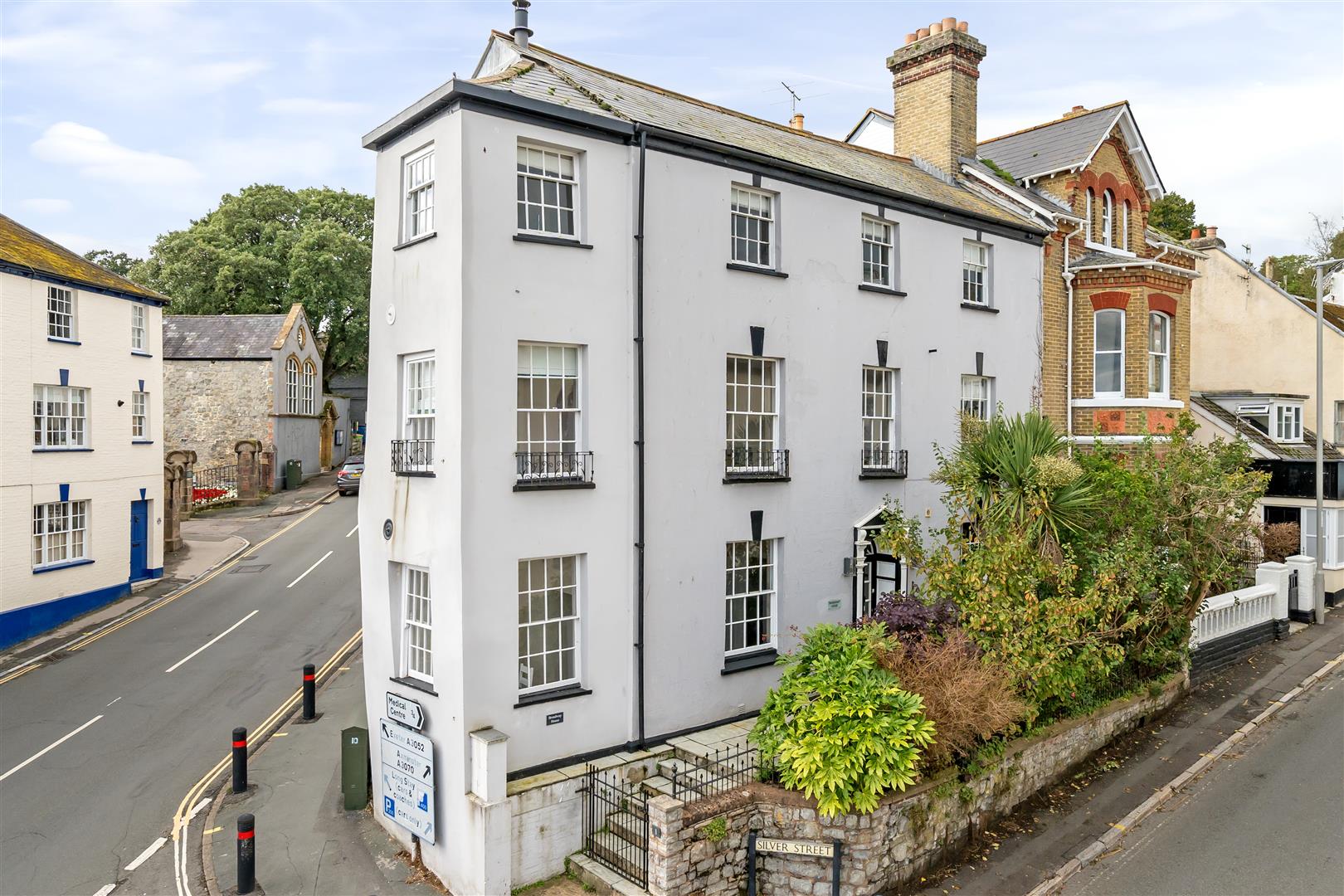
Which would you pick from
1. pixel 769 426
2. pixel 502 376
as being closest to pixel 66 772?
pixel 502 376

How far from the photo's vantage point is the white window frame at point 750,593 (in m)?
14.7

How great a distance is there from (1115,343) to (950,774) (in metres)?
14.4

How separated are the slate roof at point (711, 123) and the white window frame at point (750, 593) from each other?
275 inches

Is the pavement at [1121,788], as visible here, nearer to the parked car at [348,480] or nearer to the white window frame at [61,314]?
the white window frame at [61,314]

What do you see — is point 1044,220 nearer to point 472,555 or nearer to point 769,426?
point 769,426

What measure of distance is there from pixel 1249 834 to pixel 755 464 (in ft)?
29.6

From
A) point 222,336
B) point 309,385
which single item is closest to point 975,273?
point 309,385

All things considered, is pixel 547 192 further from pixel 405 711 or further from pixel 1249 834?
pixel 1249 834

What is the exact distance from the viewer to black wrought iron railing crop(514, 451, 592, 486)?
12.3m

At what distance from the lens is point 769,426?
15500 millimetres

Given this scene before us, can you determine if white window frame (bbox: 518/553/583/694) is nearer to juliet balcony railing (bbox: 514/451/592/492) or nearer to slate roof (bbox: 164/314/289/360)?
juliet balcony railing (bbox: 514/451/592/492)

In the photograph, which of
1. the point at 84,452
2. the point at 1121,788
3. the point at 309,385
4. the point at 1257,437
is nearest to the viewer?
the point at 1121,788

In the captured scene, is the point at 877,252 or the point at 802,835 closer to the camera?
the point at 802,835

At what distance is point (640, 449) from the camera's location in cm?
1337
